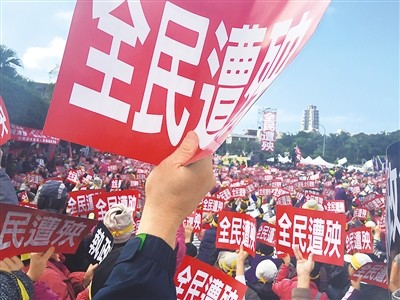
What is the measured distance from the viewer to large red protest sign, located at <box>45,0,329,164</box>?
2.72ft

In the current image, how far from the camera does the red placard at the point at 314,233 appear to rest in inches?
116

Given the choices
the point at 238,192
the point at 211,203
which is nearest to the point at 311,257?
the point at 211,203

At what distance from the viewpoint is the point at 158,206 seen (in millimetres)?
883

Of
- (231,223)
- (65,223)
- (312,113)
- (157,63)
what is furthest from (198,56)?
(312,113)

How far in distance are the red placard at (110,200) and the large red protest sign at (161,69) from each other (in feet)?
10.5

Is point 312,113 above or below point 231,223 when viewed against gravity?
above

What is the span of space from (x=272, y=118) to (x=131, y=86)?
99.7 ft

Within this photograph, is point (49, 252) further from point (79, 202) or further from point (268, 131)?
point (268, 131)

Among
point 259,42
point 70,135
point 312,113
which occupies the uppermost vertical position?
point 312,113

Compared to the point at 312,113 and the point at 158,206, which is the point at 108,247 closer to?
the point at 158,206

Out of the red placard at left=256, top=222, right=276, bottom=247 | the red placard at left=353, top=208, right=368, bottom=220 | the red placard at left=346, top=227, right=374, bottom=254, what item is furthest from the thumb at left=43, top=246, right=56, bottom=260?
the red placard at left=353, top=208, right=368, bottom=220

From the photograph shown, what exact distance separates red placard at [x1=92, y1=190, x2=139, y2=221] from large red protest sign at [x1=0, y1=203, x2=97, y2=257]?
112 inches

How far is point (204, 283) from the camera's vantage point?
2.14m

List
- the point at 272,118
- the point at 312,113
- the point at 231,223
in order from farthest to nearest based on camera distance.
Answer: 1. the point at 312,113
2. the point at 272,118
3. the point at 231,223
